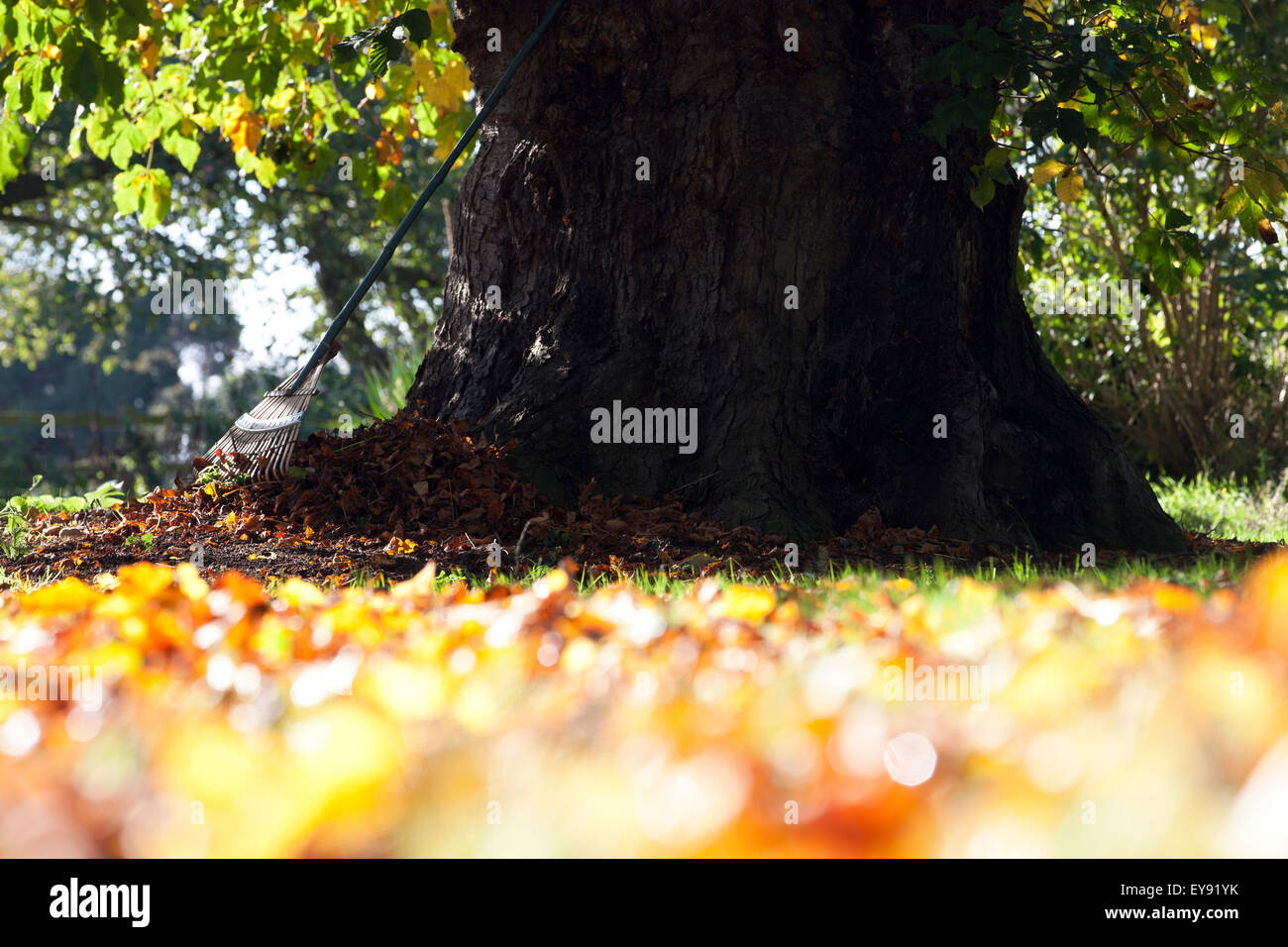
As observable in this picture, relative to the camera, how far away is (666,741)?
3.75 feet

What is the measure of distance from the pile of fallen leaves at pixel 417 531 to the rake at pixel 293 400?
8cm

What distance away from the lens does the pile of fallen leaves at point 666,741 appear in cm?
99

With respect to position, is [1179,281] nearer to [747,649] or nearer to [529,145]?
[529,145]

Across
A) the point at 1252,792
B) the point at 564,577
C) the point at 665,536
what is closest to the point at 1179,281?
the point at 665,536

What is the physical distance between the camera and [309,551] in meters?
3.97

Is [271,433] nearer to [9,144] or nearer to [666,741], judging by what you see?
[9,144]

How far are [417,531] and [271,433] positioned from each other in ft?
2.75

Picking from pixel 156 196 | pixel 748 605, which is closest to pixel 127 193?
pixel 156 196

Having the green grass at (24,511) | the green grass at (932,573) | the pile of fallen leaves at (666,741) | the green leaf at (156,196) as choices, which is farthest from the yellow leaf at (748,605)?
the green leaf at (156,196)

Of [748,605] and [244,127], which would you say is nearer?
[748,605]

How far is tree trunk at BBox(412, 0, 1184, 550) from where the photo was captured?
4.46m

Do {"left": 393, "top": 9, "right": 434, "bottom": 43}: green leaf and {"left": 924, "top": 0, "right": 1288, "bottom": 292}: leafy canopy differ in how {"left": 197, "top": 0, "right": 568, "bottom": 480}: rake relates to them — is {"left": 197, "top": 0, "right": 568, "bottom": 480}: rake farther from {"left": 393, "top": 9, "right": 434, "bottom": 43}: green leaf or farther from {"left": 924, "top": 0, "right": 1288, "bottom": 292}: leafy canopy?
{"left": 924, "top": 0, "right": 1288, "bottom": 292}: leafy canopy

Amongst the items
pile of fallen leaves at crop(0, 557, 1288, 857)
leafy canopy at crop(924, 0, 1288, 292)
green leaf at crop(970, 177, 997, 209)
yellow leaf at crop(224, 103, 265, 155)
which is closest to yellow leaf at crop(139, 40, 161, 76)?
yellow leaf at crop(224, 103, 265, 155)

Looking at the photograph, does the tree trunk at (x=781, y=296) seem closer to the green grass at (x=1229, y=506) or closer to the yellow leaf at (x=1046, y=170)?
the yellow leaf at (x=1046, y=170)
